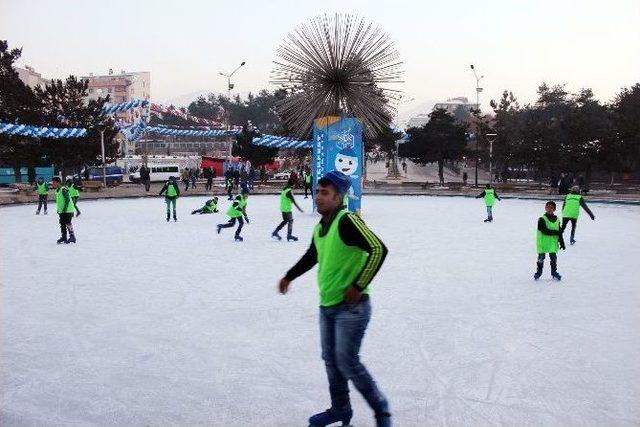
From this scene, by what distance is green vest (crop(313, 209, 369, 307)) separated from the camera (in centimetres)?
341

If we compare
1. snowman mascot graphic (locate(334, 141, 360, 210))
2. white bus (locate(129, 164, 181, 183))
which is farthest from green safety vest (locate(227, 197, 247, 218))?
white bus (locate(129, 164, 181, 183))

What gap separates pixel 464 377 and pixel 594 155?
41768 millimetres

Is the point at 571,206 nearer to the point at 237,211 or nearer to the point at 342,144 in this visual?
the point at 237,211

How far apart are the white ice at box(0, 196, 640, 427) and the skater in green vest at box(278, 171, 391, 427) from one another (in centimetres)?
63

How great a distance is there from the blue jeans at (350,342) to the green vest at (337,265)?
88mm

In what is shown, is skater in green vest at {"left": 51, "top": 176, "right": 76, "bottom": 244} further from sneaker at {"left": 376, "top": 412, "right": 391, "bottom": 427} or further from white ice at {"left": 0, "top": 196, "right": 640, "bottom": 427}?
sneaker at {"left": 376, "top": 412, "right": 391, "bottom": 427}

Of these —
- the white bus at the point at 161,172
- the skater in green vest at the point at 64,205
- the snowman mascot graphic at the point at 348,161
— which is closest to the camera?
the skater in green vest at the point at 64,205

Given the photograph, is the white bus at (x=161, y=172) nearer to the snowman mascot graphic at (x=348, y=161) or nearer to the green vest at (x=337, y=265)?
the snowman mascot graphic at (x=348, y=161)

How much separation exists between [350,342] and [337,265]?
1.56 feet

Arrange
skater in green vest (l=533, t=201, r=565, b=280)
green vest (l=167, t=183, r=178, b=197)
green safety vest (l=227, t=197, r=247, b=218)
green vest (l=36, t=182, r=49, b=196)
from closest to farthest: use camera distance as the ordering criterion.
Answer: skater in green vest (l=533, t=201, r=565, b=280) < green safety vest (l=227, t=197, r=247, b=218) < green vest (l=167, t=183, r=178, b=197) < green vest (l=36, t=182, r=49, b=196)

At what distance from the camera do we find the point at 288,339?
580 cm

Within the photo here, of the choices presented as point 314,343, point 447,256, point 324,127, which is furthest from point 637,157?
point 314,343

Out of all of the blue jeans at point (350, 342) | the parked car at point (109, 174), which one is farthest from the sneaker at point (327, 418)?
the parked car at point (109, 174)

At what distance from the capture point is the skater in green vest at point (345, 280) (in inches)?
129
